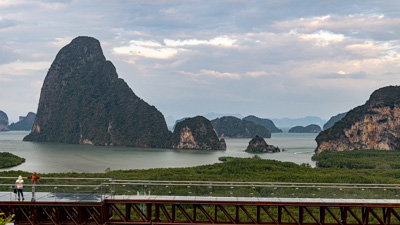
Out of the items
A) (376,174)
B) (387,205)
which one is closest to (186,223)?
(387,205)

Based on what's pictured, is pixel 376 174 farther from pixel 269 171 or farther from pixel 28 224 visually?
pixel 28 224

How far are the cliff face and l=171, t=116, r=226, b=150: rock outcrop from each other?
4499 cm

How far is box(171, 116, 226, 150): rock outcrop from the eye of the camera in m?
192

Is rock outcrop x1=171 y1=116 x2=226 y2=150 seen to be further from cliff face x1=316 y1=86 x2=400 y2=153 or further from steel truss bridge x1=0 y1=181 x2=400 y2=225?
steel truss bridge x1=0 y1=181 x2=400 y2=225

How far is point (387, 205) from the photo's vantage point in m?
28.3

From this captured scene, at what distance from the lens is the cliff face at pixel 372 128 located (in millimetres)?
160500

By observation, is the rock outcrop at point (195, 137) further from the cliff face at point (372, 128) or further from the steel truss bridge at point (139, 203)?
the steel truss bridge at point (139, 203)

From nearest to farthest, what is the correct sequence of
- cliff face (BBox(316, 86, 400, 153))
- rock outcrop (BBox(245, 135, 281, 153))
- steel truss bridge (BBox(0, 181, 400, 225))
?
1. steel truss bridge (BBox(0, 181, 400, 225))
2. cliff face (BBox(316, 86, 400, 153))
3. rock outcrop (BBox(245, 135, 281, 153))

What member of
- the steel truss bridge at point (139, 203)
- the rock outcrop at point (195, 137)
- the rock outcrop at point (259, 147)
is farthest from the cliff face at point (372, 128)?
the steel truss bridge at point (139, 203)

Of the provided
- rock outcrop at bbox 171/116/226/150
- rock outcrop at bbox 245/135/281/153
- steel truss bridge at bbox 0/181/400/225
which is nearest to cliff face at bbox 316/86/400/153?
rock outcrop at bbox 245/135/281/153

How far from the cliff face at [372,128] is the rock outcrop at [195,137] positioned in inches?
1771

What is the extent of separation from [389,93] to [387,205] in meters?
151

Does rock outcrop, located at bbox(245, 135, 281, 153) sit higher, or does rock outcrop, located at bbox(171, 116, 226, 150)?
rock outcrop, located at bbox(171, 116, 226, 150)

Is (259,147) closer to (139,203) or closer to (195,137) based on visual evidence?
(195,137)
